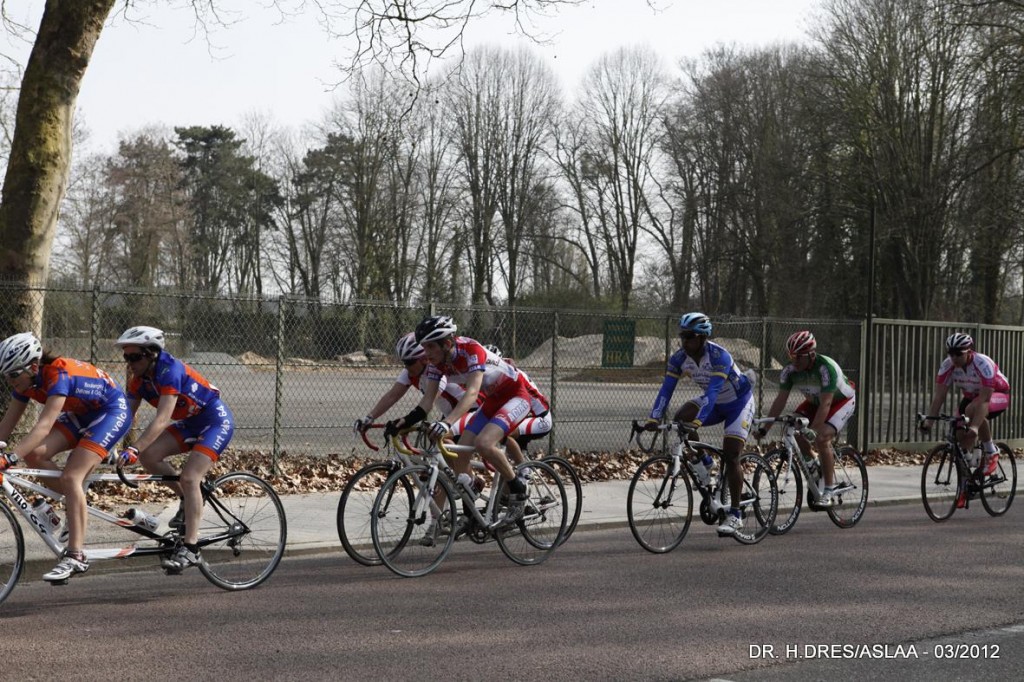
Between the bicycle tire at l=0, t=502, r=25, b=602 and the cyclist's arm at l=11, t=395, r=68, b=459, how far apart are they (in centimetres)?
33

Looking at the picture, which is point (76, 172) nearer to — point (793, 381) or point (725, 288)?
point (725, 288)

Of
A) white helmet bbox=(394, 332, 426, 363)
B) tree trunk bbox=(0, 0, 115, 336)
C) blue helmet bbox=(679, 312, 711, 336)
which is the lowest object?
white helmet bbox=(394, 332, 426, 363)

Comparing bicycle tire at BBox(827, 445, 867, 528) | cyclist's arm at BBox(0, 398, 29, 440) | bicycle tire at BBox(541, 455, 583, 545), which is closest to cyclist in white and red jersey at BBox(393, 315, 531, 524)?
bicycle tire at BBox(541, 455, 583, 545)

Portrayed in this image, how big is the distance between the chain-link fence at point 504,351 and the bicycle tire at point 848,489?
4.37 metres

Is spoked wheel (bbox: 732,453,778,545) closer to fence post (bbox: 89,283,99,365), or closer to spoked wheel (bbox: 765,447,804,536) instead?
spoked wheel (bbox: 765,447,804,536)

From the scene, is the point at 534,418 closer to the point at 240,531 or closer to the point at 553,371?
the point at 240,531

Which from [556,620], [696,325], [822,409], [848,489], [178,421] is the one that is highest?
[696,325]

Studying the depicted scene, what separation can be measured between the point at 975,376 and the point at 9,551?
30.2ft

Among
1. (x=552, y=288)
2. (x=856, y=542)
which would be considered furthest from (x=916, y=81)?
(x=856, y=542)

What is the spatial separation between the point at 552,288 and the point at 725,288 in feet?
28.1

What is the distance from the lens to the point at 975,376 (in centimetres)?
1216

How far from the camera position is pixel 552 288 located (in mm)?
61000

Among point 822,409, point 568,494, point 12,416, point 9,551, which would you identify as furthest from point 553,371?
point 9,551

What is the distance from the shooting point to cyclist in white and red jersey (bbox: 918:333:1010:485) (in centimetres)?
1207
